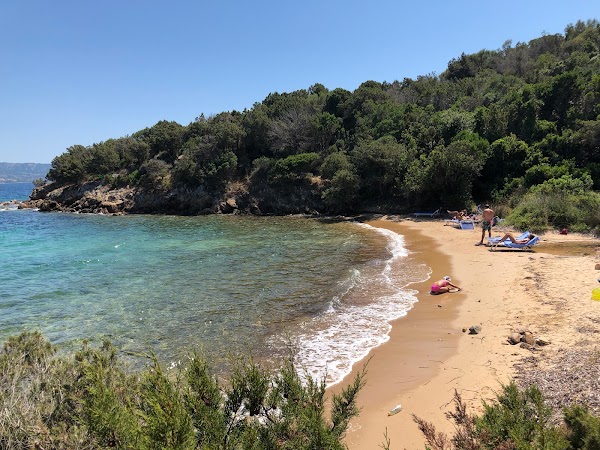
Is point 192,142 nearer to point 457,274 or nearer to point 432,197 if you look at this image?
point 432,197

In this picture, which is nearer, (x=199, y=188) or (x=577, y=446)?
(x=577, y=446)

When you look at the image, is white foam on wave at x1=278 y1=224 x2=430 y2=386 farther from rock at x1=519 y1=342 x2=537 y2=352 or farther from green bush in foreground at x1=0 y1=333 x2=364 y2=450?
rock at x1=519 y1=342 x2=537 y2=352

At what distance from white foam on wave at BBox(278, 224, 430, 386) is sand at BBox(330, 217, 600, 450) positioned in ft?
1.27

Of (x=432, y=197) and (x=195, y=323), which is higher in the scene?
(x=432, y=197)

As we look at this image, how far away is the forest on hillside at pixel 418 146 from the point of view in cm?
2852

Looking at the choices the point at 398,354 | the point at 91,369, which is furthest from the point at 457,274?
the point at 91,369

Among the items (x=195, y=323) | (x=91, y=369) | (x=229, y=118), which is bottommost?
(x=195, y=323)

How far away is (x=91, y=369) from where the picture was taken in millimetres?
4027

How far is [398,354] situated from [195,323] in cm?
609

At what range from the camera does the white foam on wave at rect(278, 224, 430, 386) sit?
8484mm

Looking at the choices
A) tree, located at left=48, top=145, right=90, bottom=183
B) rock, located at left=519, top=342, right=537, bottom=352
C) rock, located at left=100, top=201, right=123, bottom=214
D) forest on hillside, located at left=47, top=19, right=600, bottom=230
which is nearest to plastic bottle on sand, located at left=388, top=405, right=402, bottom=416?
rock, located at left=519, top=342, right=537, bottom=352

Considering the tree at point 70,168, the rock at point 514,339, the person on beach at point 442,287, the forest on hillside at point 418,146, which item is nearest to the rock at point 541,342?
the rock at point 514,339

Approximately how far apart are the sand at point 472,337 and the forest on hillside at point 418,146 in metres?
9.63

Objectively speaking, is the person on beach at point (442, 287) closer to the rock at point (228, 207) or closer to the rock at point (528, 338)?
the rock at point (528, 338)
